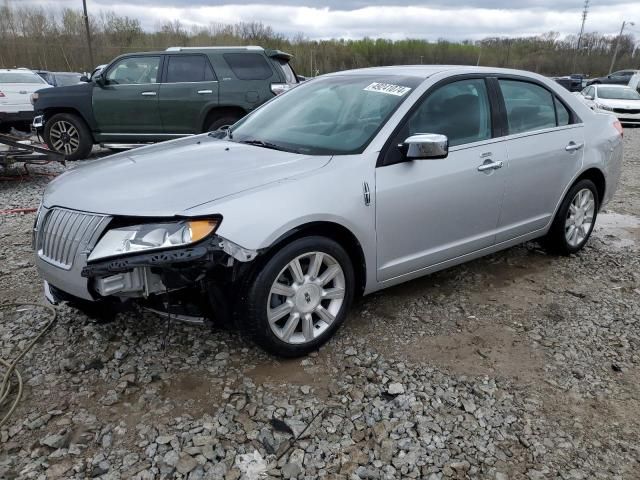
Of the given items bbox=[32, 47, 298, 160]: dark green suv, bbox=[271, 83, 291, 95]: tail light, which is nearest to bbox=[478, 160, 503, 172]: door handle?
bbox=[271, 83, 291, 95]: tail light

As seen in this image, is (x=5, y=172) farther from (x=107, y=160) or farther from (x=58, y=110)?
(x=107, y=160)

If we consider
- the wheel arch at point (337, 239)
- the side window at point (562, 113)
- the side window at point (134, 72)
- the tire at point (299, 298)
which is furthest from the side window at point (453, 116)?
the side window at point (134, 72)

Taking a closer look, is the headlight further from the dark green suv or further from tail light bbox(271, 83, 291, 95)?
the dark green suv

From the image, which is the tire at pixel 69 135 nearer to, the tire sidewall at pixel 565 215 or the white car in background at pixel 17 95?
the white car in background at pixel 17 95

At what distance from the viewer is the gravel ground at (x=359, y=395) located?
2271 mm

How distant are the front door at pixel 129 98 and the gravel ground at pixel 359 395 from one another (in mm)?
5569

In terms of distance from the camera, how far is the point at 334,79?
393 centimetres

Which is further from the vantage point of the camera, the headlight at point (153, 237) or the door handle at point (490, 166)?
the door handle at point (490, 166)

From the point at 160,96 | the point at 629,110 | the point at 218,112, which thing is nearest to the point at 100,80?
the point at 160,96

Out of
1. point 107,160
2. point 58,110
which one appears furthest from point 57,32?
point 107,160

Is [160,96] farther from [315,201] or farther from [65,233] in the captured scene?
[315,201]

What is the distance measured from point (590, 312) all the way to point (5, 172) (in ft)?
26.9

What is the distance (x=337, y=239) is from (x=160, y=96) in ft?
22.6

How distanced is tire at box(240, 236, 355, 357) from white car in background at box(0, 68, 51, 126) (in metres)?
11.3
